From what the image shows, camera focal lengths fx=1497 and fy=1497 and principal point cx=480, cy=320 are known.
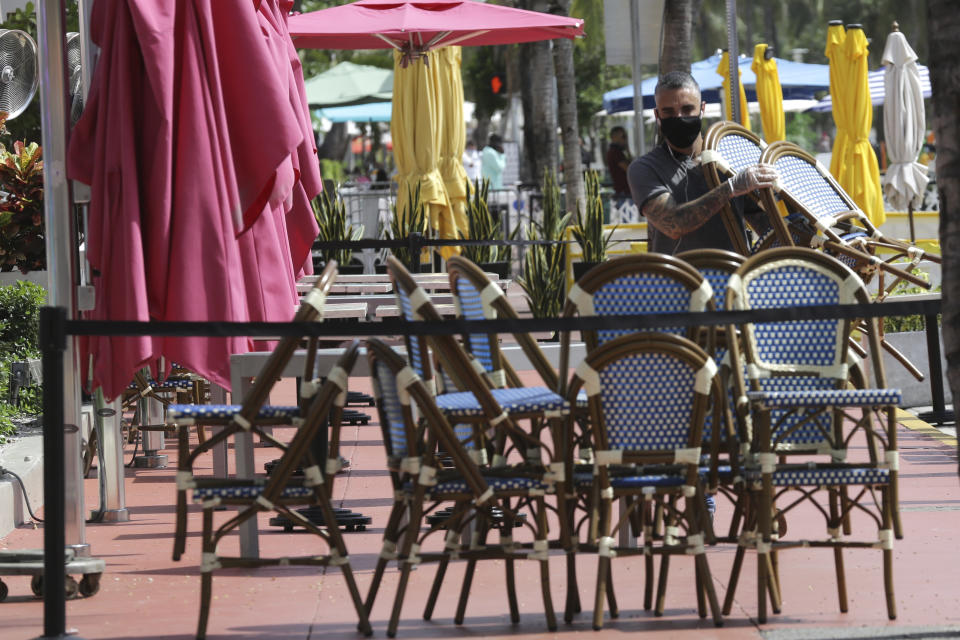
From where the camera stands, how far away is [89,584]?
5602 millimetres

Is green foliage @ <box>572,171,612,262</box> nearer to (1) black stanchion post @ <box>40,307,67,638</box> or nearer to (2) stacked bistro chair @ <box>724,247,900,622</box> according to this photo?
(2) stacked bistro chair @ <box>724,247,900,622</box>

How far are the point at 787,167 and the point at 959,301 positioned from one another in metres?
2.56

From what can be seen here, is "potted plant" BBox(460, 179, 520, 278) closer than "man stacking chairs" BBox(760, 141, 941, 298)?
No

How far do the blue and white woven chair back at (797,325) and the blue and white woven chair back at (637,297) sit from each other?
1.01 ft

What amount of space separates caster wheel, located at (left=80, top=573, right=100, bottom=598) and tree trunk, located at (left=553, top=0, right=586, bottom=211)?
14.1 m

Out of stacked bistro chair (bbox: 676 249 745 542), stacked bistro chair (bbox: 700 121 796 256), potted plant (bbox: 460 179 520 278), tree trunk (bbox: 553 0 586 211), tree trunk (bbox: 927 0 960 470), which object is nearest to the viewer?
tree trunk (bbox: 927 0 960 470)

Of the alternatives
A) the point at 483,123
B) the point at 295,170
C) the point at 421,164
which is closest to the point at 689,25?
the point at 421,164

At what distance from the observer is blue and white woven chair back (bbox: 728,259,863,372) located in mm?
5230

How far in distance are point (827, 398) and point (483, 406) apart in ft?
3.69

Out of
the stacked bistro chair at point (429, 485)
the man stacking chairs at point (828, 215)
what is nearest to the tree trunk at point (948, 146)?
the stacked bistro chair at point (429, 485)

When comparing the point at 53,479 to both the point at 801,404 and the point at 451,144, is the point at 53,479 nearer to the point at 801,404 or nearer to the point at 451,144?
the point at 801,404

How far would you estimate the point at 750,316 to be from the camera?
191 inches

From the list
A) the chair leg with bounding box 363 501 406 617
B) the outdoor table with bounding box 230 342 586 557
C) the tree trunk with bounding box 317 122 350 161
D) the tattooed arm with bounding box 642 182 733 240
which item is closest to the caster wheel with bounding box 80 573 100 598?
the outdoor table with bounding box 230 342 586 557

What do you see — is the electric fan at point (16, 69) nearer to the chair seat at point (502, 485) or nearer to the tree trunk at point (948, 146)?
the chair seat at point (502, 485)
